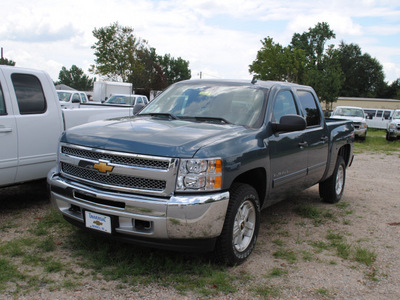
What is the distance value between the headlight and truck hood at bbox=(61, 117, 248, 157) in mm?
92

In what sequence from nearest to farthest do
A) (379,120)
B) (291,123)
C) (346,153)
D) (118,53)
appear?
(291,123), (346,153), (379,120), (118,53)

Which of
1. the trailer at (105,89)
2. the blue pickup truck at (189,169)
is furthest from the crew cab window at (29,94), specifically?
A: the trailer at (105,89)

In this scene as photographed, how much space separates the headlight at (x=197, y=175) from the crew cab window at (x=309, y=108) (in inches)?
99.3

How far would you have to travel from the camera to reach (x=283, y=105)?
503 centimetres

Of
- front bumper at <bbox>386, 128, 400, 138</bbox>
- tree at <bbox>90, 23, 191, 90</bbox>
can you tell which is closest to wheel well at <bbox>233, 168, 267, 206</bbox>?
front bumper at <bbox>386, 128, 400, 138</bbox>

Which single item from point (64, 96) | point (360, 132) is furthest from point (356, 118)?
point (64, 96)

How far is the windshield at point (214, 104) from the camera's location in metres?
4.50

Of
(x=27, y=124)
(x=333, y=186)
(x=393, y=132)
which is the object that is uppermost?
(x=27, y=124)

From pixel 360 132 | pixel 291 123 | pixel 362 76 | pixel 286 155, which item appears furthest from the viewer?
pixel 362 76

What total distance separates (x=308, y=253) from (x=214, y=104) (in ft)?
6.49

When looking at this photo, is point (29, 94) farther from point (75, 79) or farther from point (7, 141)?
point (75, 79)

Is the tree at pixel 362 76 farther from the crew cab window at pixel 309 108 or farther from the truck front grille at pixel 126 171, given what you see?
the truck front grille at pixel 126 171

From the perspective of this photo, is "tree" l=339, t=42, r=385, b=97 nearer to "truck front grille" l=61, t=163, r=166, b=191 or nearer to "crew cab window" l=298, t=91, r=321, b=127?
"crew cab window" l=298, t=91, r=321, b=127

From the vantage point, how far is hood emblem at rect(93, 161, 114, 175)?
11.7 feet
